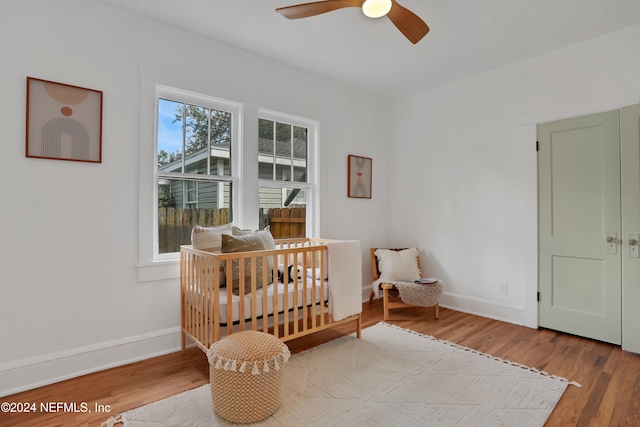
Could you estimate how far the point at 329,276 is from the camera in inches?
103

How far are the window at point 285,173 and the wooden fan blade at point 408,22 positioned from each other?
1546mm

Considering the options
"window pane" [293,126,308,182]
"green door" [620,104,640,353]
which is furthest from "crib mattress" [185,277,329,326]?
"green door" [620,104,640,353]

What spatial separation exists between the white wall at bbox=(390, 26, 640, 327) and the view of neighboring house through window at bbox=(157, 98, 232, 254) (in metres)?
2.33

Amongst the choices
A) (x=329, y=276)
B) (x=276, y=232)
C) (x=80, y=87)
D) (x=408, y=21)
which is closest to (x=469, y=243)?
(x=329, y=276)

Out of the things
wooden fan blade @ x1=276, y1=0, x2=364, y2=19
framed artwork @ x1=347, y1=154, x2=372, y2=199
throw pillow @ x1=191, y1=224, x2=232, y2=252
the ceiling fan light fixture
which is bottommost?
throw pillow @ x1=191, y1=224, x2=232, y2=252

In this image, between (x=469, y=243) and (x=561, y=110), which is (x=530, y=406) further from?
(x=561, y=110)

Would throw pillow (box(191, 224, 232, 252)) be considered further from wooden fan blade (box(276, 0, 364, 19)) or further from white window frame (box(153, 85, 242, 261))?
wooden fan blade (box(276, 0, 364, 19))

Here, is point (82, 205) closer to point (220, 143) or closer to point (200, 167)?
point (200, 167)

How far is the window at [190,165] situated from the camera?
104 inches

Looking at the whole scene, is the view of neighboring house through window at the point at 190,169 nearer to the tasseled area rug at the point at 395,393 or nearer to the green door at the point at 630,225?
the tasseled area rug at the point at 395,393

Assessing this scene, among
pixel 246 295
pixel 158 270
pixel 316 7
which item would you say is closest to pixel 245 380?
pixel 246 295

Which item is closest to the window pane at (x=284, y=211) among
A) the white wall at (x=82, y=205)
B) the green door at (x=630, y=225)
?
the white wall at (x=82, y=205)

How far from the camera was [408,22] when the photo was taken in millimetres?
1999

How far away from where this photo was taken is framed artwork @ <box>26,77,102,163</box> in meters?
2.04
